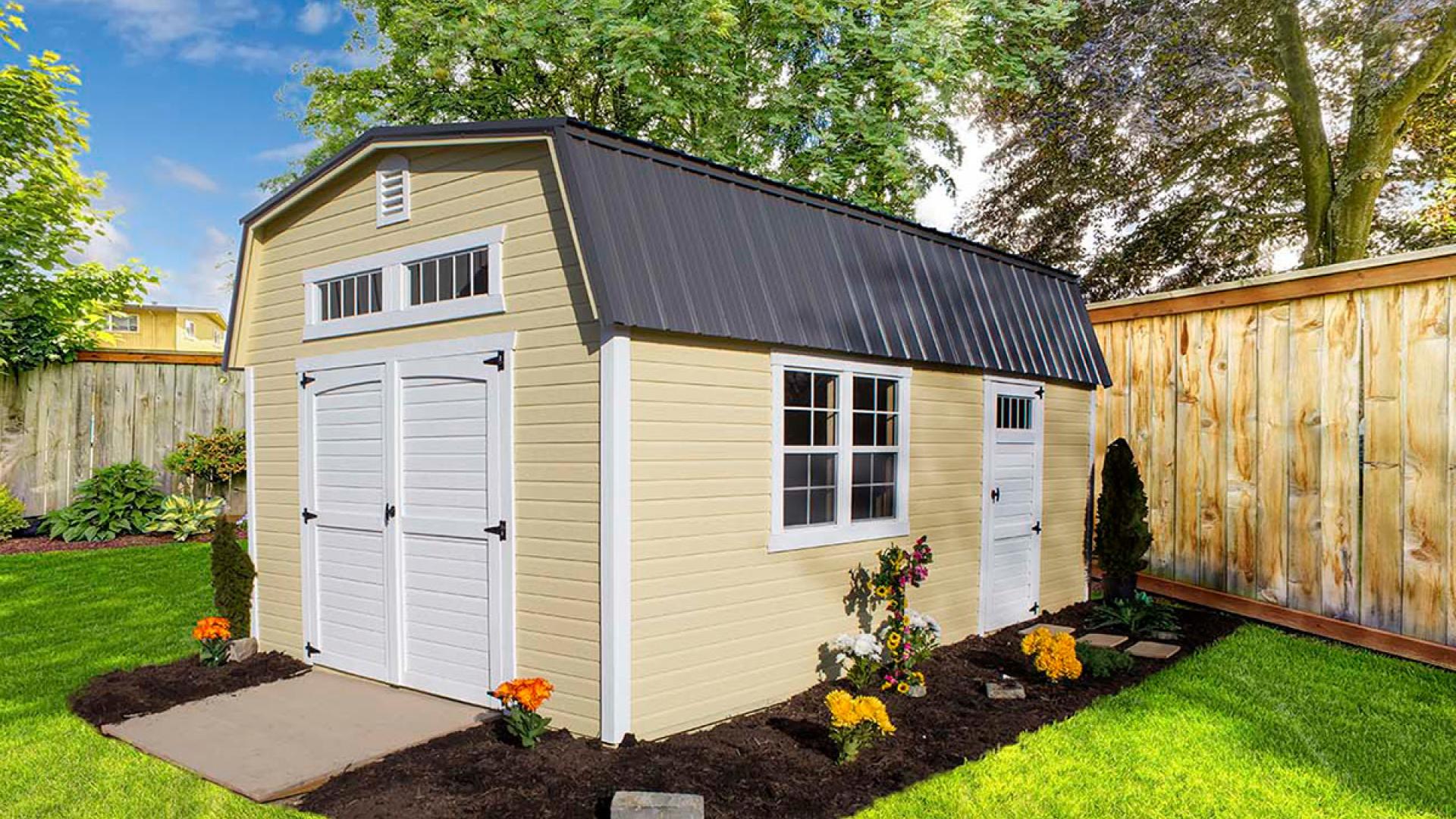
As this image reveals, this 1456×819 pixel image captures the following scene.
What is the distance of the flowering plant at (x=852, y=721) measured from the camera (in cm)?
402

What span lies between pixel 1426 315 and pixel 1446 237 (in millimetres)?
8534

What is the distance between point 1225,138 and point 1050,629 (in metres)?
9.57

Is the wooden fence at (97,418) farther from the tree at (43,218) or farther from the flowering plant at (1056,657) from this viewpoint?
the flowering plant at (1056,657)

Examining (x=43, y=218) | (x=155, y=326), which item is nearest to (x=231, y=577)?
(x=43, y=218)

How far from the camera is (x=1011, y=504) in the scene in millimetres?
7035

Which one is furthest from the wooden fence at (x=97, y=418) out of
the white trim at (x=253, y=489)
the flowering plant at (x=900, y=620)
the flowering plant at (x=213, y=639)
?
the flowering plant at (x=900, y=620)

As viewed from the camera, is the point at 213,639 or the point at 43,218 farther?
the point at 43,218

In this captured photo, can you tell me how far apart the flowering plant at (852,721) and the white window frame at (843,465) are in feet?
3.68

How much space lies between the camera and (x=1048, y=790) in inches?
151

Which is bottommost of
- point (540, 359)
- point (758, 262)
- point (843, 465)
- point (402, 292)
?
point (843, 465)

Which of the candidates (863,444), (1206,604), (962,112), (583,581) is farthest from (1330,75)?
(583,581)

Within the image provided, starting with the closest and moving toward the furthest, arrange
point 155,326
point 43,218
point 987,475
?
point 987,475, point 43,218, point 155,326

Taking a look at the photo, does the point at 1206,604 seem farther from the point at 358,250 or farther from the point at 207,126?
the point at 207,126

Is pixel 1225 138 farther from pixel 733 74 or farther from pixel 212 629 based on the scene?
pixel 212 629
